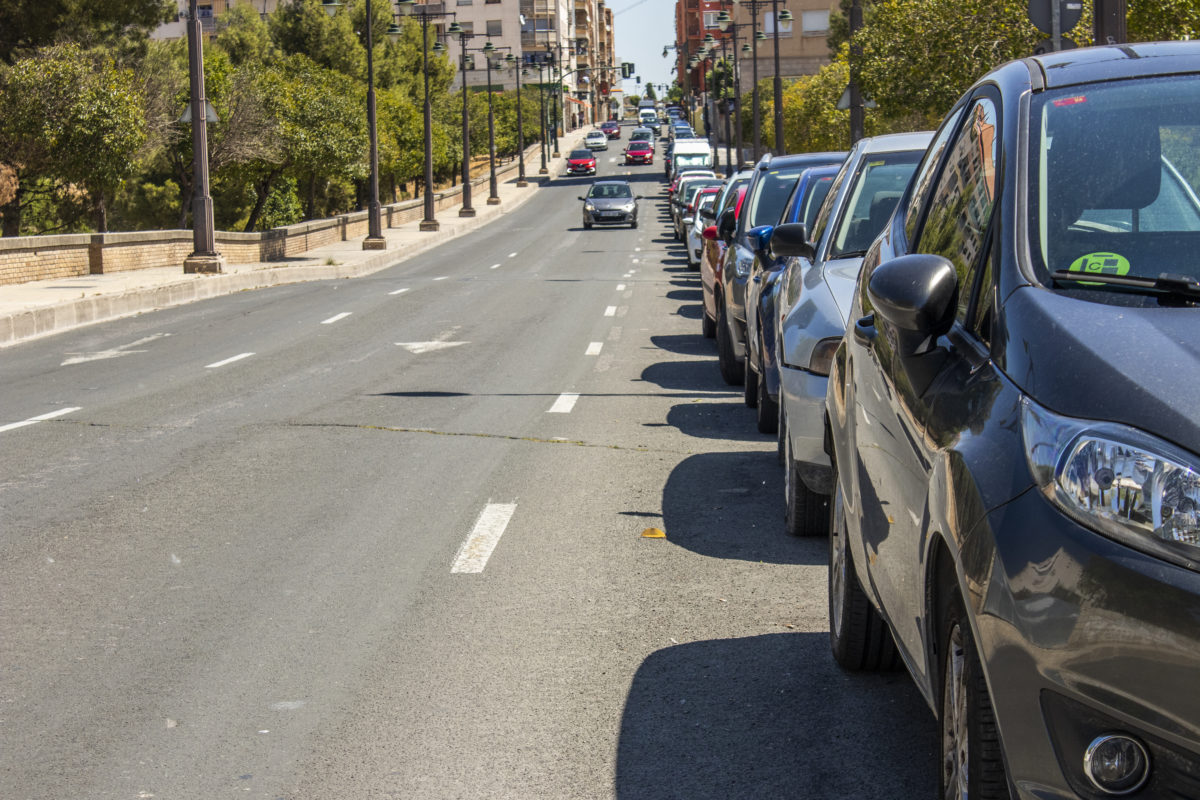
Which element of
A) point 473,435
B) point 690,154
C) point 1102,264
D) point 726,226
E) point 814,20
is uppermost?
point 814,20

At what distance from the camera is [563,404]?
1305 cm

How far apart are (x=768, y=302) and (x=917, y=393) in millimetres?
5822

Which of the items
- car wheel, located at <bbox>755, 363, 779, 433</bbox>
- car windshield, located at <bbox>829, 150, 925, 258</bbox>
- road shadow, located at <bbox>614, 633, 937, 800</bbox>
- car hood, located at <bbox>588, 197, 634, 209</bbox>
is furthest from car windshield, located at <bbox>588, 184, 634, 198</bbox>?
road shadow, located at <bbox>614, 633, 937, 800</bbox>

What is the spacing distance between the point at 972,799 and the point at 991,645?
425 millimetres

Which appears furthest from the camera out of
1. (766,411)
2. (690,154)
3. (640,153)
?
(640,153)

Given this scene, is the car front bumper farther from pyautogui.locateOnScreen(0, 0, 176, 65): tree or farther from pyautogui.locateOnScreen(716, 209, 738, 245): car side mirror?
pyautogui.locateOnScreen(0, 0, 176, 65): tree

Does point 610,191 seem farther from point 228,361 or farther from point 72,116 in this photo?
point 228,361

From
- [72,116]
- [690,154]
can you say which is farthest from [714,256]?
[690,154]

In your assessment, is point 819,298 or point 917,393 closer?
point 917,393

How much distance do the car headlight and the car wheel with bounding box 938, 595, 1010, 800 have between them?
0.48m

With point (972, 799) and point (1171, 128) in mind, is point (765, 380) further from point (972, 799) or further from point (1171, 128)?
point (972, 799)

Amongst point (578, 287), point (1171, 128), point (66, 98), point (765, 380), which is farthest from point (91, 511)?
point (66, 98)

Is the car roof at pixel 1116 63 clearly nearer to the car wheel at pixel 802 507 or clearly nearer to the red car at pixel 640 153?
the car wheel at pixel 802 507

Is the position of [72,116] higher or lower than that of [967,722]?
higher
